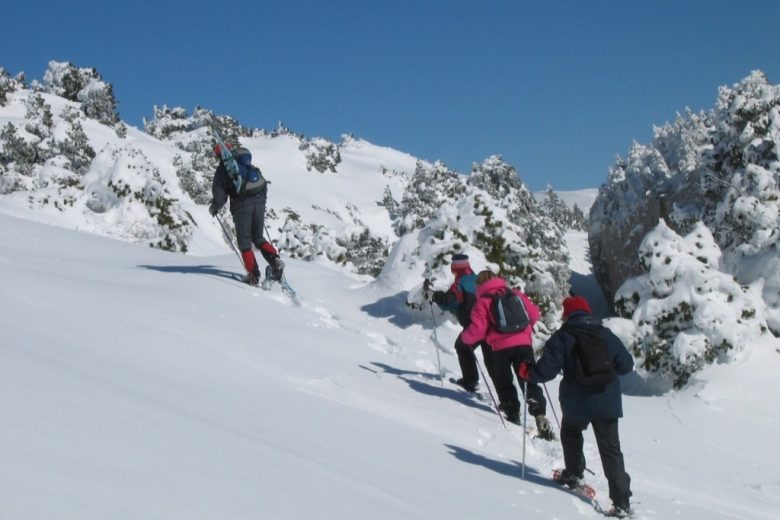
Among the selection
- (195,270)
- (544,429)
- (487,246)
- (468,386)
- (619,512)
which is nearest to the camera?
(619,512)

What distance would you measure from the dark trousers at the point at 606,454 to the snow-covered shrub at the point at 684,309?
28.4 feet

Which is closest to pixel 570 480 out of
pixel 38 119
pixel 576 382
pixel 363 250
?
pixel 576 382

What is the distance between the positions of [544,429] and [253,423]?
3356 millimetres

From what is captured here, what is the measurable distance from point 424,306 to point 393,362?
3946 millimetres

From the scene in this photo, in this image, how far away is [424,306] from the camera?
1298cm

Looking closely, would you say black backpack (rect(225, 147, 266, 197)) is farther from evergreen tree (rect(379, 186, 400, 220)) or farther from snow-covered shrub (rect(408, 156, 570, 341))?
evergreen tree (rect(379, 186, 400, 220))

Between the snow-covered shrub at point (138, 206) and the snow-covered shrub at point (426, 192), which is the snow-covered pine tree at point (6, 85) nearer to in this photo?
the snow-covered shrub at point (426, 192)

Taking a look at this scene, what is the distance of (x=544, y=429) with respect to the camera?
266 inches

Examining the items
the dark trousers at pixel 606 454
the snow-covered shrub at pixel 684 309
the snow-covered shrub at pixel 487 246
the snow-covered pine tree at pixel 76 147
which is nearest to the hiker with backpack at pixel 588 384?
the dark trousers at pixel 606 454

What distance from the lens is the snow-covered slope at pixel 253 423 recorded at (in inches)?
112

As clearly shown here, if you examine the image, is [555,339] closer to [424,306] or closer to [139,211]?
[424,306]

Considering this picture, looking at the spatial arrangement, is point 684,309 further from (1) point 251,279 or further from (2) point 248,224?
(2) point 248,224

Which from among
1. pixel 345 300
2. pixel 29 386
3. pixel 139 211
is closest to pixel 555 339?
pixel 29 386

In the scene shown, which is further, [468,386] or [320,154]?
[320,154]
